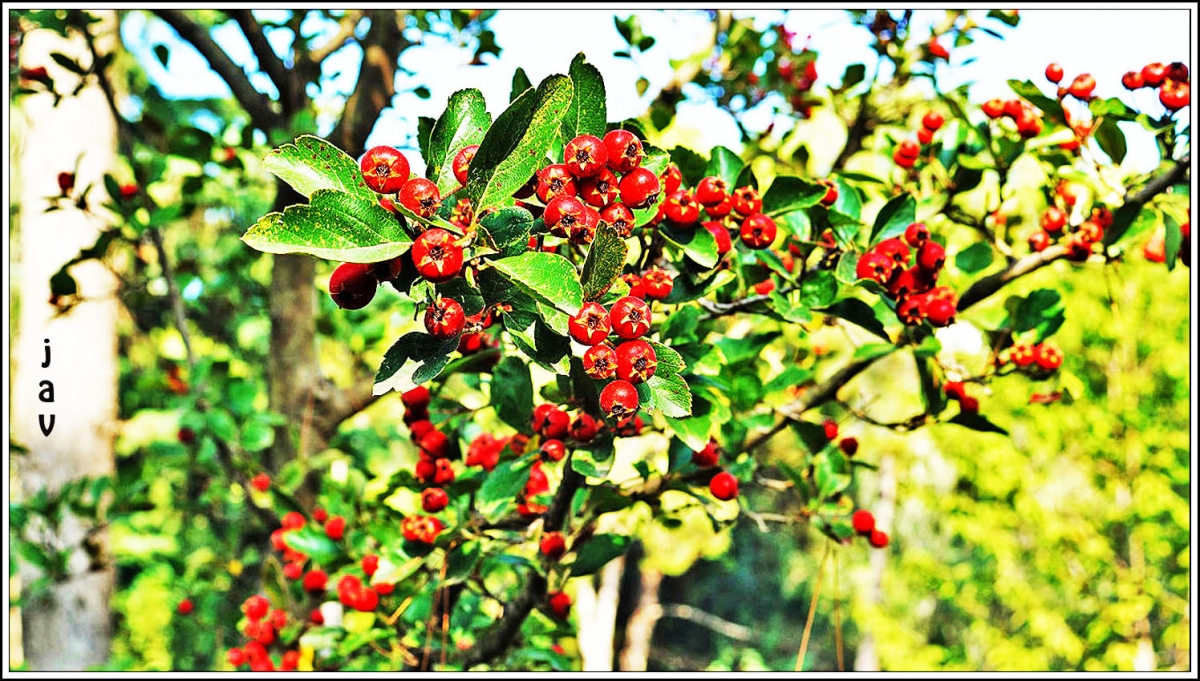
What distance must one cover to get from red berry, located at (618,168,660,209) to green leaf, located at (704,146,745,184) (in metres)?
0.30

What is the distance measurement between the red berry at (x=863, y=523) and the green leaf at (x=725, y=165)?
0.66 m

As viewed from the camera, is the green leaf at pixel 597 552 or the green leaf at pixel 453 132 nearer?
the green leaf at pixel 453 132

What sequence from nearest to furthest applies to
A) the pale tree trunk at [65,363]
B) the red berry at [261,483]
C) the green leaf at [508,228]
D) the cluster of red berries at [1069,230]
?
the green leaf at [508,228] → the cluster of red berries at [1069,230] → the red berry at [261,483] → the pale tree trunk at [65,363]

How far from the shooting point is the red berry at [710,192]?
39.3 inches

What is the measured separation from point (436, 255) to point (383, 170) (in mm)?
96

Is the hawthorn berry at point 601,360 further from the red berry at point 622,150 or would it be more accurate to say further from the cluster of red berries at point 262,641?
the cluster of red berries at point 262,641

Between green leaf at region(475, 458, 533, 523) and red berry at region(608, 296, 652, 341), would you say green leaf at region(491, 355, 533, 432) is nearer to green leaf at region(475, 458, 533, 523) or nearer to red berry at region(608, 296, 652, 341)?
green leaf at region(475, 458, 533, 523)

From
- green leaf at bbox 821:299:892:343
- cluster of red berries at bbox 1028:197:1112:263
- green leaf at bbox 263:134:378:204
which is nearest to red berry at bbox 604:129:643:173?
green leaf at bbox 263:134:378:204

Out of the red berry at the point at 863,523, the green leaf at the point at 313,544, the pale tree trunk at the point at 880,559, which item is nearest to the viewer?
the red berry at the point at 863,523

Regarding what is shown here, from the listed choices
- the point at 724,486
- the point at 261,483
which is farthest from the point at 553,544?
the point at 261,483

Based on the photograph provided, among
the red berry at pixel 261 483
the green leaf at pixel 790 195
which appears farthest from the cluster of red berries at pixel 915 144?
the red berry at pixel 261 483

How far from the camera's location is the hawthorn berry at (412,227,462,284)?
66 centimetres

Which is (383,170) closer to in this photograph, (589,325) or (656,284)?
(589,325)

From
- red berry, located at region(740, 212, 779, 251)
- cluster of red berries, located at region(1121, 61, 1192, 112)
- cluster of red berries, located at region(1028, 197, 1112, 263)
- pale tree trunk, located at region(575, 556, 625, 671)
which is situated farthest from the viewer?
pale tree trunk, located at region(575, 556, 625, 671)
